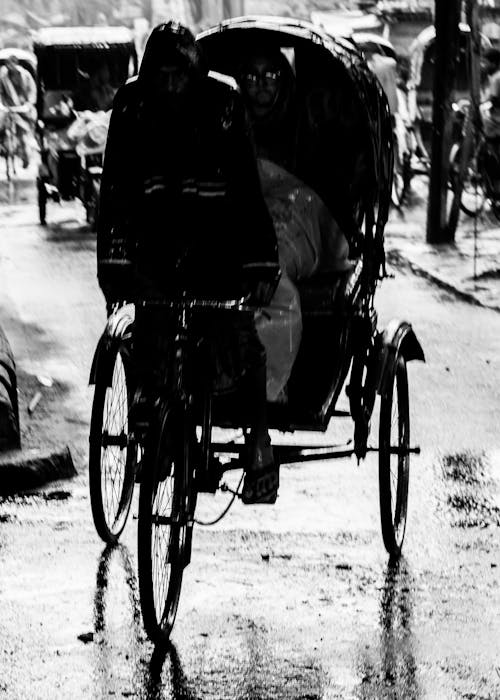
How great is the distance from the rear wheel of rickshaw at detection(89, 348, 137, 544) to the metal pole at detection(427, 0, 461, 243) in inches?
402

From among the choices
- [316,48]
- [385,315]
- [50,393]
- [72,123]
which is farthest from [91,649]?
[72,123]

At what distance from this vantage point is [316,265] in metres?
6.09

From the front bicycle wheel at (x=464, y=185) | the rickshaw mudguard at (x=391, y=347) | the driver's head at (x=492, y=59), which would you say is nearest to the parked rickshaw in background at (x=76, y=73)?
the front bicycle wheel at (x=464, y=185)

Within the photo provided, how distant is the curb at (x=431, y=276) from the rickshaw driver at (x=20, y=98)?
41.9 ft

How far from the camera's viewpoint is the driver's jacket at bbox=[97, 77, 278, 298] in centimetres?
467

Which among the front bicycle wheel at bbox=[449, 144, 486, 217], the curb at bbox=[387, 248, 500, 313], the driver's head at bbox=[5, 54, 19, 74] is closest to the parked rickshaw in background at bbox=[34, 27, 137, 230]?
the front bicycle wheel at bbox=[449, 144, 486, 217]

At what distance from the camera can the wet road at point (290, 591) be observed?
4.47 metres

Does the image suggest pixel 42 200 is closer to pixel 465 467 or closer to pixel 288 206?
pixel 465 467

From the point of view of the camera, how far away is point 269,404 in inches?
212

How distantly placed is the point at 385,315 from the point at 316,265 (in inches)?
224

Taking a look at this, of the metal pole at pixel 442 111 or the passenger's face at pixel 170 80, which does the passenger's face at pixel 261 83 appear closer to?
the passenger's face at pixel 170 80

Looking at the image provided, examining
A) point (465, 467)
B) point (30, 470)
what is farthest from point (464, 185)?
point (30, 470)

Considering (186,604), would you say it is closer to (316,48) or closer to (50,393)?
(316,48)

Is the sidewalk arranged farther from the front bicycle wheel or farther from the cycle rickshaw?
the cycle rickshaw
